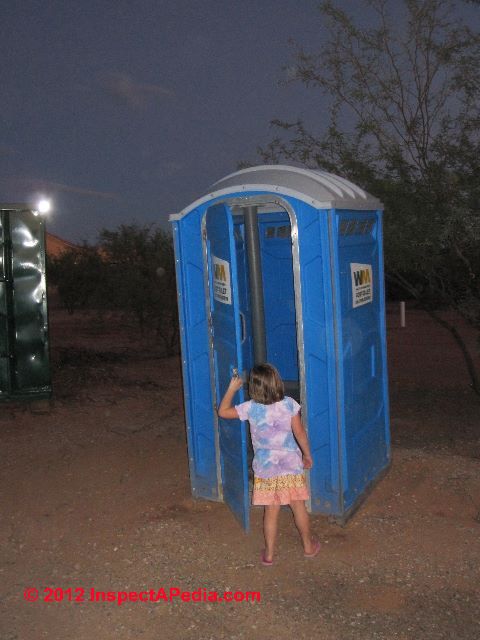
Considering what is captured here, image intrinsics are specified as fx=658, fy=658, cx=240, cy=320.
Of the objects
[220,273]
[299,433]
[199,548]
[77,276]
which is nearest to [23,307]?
[220,273]

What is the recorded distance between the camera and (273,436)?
407cm

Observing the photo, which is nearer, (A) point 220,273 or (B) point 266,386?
(B) point 266,386

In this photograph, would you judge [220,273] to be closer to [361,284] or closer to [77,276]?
[361,284]

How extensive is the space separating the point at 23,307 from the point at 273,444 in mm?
5151

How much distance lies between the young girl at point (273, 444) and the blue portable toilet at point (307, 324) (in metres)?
0.30

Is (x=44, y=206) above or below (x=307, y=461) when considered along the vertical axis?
above

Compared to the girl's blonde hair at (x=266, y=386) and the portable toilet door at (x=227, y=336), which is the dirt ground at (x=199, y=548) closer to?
the portable toilet door at (x=227, y=336)

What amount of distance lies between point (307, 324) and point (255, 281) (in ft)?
2.93

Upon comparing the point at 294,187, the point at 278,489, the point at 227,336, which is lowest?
the point at 278,489

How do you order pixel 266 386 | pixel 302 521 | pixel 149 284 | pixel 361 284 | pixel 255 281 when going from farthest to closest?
pixel 149 284
pixel 255 281
pixel 361 284
pixel 302 521
pixel 266 386

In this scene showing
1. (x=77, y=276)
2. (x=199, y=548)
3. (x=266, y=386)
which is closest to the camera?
(x=266, y=386)

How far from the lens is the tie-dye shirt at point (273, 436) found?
13.3 ft

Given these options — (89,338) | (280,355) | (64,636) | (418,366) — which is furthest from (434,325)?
(64,636)

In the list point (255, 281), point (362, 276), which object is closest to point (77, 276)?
point (255, 281)
